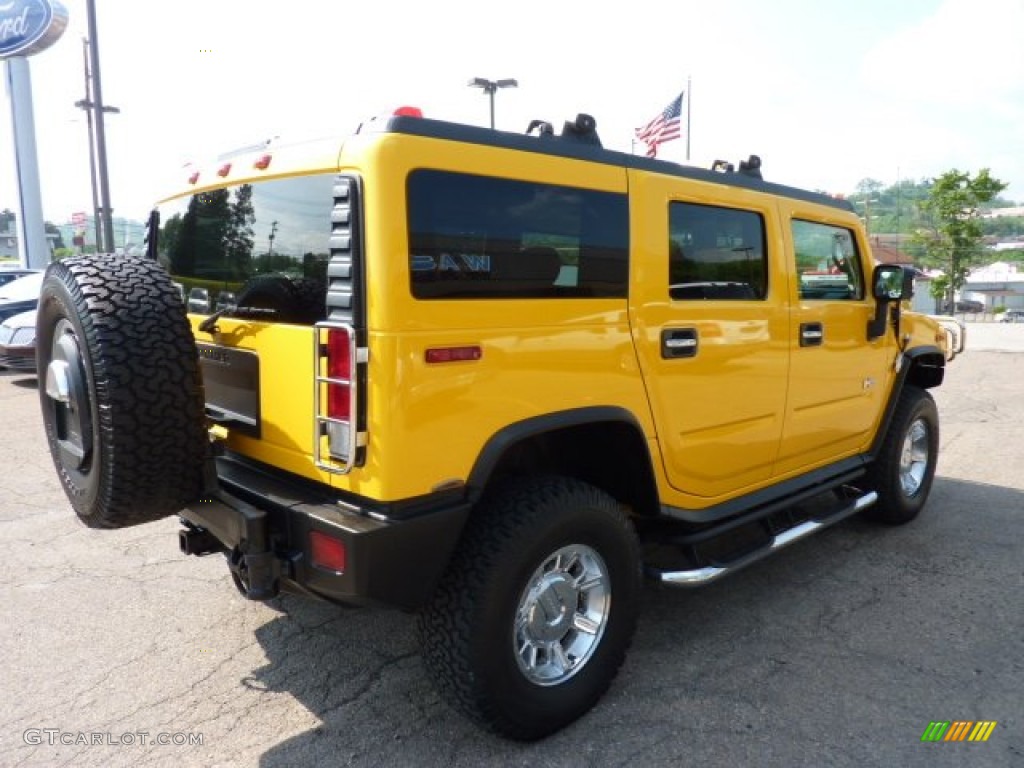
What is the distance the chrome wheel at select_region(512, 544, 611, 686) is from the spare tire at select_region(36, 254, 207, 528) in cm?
124

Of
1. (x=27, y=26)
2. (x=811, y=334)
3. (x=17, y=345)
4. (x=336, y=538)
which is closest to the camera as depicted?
(x=336, y=538)

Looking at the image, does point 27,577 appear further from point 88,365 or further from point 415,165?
point 415,165

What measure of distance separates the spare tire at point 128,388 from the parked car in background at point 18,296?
30.9ft

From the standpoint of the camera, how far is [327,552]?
2.34 metres

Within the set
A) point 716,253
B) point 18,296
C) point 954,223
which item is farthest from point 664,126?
point 954,223

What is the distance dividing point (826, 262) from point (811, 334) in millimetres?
506

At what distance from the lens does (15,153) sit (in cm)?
2019

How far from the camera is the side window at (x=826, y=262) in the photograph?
12.8ft

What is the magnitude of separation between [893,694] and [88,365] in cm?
318

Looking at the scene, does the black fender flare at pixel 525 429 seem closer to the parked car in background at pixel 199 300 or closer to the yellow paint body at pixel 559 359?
the yellow paint body at pixel 559 359

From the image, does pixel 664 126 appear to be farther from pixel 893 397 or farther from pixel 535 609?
pixel 535 609

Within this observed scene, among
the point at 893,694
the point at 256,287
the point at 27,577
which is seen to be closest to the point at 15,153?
the point at 27,577

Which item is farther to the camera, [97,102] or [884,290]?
[97,102]

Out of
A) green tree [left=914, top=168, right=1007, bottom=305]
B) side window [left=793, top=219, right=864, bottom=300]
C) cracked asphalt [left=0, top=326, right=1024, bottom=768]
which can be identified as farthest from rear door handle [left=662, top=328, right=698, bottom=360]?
green tree [left=914, top=168, right=1007, bottom=305]
